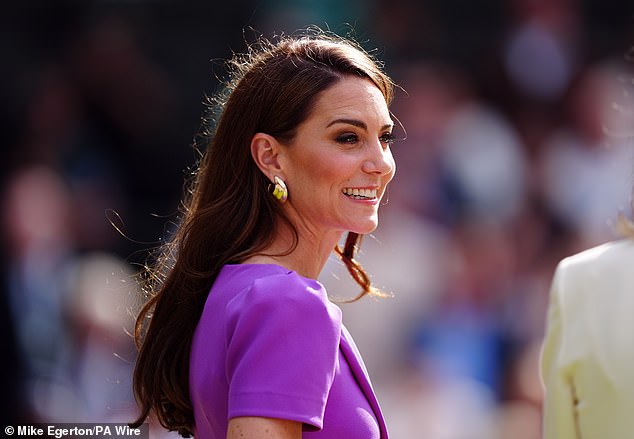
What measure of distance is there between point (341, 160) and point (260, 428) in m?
0.68

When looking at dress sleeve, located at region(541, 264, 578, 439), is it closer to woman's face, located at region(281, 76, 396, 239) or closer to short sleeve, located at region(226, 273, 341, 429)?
short sleeve, located at region(226, 273, 341, 429)

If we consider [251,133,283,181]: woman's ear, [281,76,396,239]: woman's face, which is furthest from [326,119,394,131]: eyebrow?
[251,133,283,181]: woman's ear

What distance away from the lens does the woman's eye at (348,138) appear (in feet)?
8.55

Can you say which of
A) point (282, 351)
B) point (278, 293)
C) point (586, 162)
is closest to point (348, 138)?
point (278, 293)

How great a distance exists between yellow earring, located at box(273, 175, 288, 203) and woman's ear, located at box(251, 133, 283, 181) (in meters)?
0.02

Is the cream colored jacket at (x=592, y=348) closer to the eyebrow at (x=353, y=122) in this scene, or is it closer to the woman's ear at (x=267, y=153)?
the eyebrow at (x=353, y=122)

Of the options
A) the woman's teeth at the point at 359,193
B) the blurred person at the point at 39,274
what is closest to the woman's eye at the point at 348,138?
the woman's teeth at the point at 359,193

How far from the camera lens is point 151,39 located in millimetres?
7059

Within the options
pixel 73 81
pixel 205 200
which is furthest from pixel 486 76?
pixel 205 200

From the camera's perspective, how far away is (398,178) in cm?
602

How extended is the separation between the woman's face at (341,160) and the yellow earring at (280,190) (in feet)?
0.08

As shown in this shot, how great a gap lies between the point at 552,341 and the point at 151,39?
517cm

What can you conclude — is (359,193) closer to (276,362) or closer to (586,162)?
(276,362)

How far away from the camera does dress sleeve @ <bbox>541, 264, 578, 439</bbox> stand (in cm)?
225
